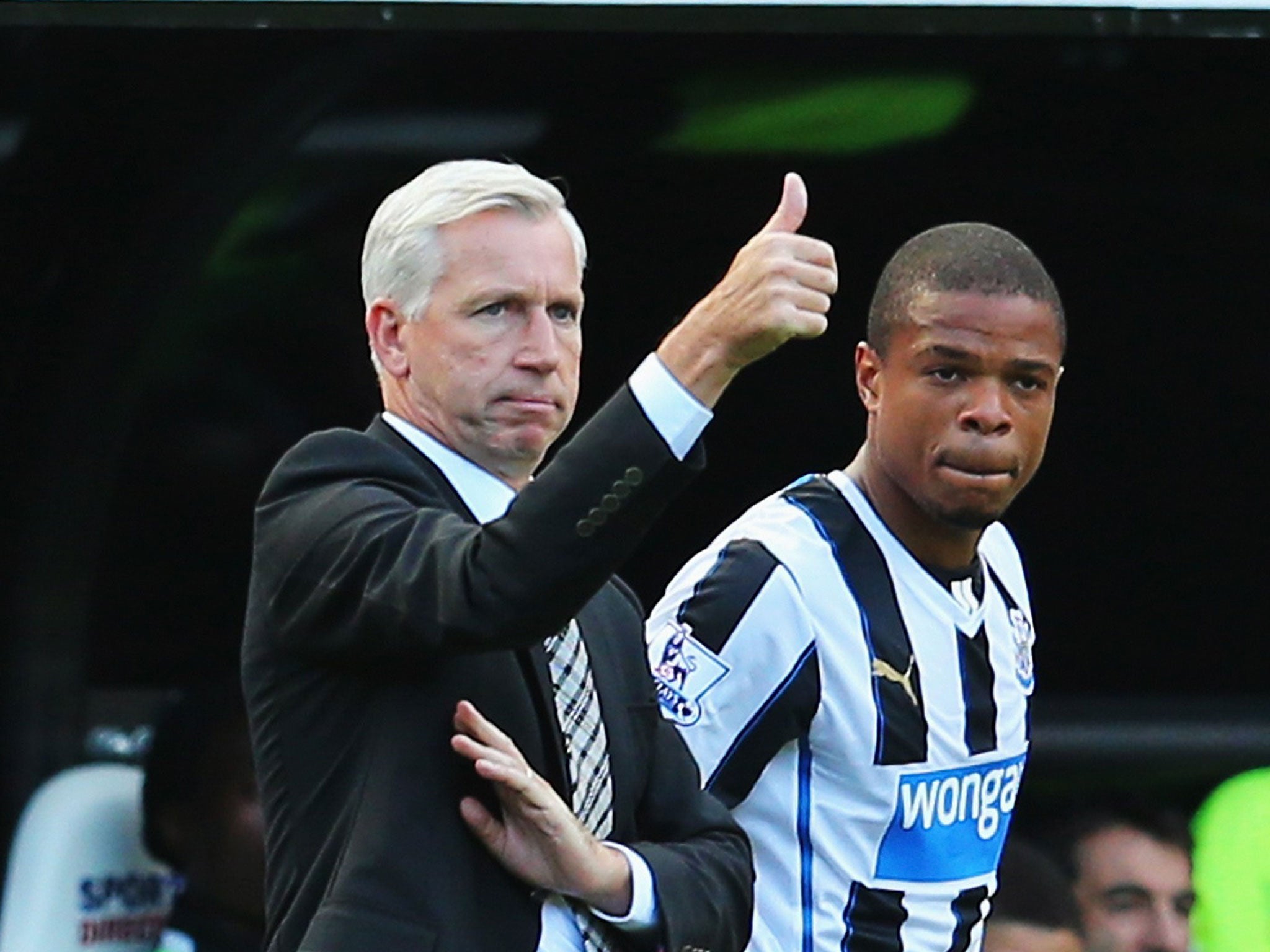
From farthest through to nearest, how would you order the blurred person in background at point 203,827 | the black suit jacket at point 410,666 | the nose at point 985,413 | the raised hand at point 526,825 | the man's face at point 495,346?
1. the blurred person in background at point 203,827
2. the nose at point 985,413
3. the man's face at point 495,346
4. the raised hand at point 526,825
5. the black suit jacket at point 410,666

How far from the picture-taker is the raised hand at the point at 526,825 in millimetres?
1872

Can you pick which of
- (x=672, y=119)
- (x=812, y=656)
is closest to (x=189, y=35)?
(x=672, y=119)

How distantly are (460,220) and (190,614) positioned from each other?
2.03 m

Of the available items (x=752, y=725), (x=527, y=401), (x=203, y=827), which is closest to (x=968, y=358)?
(x=752, y=725)

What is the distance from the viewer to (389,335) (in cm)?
204

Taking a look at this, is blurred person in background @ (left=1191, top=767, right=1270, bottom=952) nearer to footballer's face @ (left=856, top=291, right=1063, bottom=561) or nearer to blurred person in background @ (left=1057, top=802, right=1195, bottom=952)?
blurred person in background @ (left=1057, top=802, right=1195, bottom=952)

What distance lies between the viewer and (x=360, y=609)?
1835 millimetres

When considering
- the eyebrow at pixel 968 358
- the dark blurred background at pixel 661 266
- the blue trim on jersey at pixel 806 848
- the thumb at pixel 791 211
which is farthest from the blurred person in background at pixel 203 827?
the thumb at pixel 791 211

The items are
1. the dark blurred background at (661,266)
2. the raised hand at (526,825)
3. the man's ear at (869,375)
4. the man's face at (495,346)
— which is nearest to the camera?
the raised hand at (526,825)

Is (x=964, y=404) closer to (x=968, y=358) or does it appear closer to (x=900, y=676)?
(x=968, y=358)

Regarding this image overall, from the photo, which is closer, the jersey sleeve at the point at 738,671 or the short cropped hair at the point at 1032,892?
the jersey sleeve at the point at 738,671

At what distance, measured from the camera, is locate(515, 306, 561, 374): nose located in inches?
77.6

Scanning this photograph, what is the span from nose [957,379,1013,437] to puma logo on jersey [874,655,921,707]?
28 centimetres

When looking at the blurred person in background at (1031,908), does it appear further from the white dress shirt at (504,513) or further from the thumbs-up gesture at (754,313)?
the thumbs-up gesture at (754,313)
